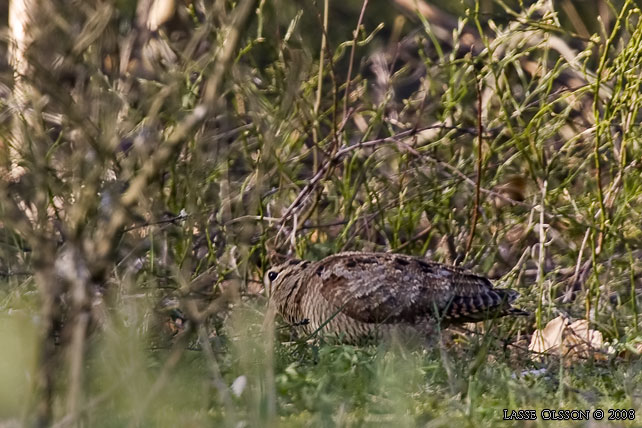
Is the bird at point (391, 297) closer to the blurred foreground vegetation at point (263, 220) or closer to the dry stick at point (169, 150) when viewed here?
the blurred foreground vegetation at point (263, 220)

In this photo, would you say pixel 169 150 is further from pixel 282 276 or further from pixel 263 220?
pixel 263 220

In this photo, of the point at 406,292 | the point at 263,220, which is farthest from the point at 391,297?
the point at 263,220

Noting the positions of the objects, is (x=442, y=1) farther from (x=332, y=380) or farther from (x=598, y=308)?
(x=332, y=380)

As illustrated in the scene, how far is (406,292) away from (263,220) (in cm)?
137

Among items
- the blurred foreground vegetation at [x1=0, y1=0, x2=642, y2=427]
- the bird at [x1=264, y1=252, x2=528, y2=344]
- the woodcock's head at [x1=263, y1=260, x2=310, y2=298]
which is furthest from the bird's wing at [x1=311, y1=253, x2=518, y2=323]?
the woodcock's head at [x1=263, y1=260, x2=310, y2=298]

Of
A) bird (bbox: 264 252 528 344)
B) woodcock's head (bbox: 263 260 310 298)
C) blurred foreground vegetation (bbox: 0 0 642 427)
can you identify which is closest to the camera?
blurred foreground vegetation (bbox: 0 0 642 427)

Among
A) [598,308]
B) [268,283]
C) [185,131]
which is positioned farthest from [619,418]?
[268,283]

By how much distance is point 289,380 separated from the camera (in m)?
3.68

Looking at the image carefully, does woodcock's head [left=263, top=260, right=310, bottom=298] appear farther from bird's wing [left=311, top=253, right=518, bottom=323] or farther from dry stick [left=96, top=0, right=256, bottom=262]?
dry stick [left=96, top=0, right=256, bottom=262]

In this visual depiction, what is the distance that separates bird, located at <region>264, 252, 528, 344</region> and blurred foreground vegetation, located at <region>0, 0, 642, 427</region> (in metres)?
→ 0.21

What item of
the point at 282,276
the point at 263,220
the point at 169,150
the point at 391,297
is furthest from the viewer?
the point at 263,220

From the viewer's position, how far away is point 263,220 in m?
6.51

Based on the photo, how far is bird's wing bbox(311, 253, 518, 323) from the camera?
17.8 feet

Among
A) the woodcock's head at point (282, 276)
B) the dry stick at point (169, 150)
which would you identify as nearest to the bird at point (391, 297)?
the woodcock's head at point (282, 276)
